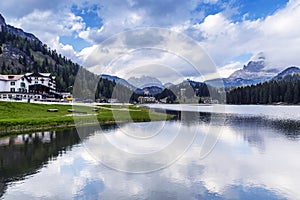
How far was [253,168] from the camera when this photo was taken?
87.0 feet

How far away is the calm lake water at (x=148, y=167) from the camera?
20.3 metres

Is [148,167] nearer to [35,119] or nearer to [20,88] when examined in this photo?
[35,119]

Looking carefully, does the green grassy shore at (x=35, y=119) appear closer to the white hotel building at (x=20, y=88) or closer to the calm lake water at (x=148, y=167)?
the calm lake water at (x=148, y=167)

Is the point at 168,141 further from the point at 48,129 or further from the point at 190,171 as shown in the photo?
the point at 48,129

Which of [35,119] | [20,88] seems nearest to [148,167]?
[35,119]

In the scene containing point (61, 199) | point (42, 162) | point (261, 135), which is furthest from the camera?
point (261, 135)

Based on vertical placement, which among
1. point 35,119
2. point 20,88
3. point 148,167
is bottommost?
point 148,167

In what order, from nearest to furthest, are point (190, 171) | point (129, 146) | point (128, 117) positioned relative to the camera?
1. point (190, 171)
2. point (129, 146)
3. point (128, 117)

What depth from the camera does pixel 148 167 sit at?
89.6 ft

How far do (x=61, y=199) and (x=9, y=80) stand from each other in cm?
10663

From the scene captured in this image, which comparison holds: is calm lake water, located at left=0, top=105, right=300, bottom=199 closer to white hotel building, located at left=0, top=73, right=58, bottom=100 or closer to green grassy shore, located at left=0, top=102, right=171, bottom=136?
green grassy shore, located at left=0, top=102, right=171, bottom=136

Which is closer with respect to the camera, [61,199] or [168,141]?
[61,199]

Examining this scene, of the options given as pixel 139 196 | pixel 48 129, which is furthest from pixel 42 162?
pixel 48 129

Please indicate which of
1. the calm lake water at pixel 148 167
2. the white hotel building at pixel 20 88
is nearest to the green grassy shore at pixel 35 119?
the calm lake water at pixel 148 167
